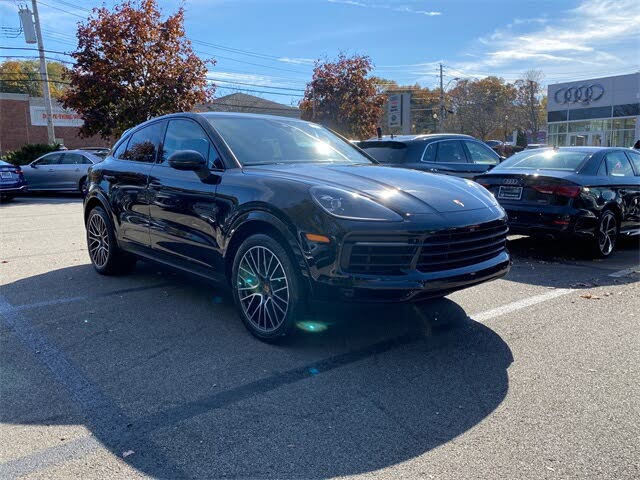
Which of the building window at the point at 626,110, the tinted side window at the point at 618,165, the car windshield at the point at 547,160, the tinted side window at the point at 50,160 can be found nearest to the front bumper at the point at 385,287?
the car windshield at the point at 547,160

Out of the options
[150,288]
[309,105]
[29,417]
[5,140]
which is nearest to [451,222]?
[29,417]

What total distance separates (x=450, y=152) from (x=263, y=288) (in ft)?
21.2

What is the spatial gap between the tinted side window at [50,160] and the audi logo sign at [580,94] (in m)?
42.9

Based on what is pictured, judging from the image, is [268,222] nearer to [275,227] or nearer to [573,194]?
[275,227]

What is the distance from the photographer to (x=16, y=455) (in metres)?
2.71

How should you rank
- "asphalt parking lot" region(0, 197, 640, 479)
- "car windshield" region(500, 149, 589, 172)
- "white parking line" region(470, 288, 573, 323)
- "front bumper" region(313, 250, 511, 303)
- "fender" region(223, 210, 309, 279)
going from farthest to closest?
"car windshield" region(500, 149, 589, 172) < "white parking line" region(470, 288, 573, 323) < "fender" region(223, 210, 309, 279) < "front bumper" region(313, 250, 511, 303) < "asphalt parking lot" region(0, 197, 640, 479)

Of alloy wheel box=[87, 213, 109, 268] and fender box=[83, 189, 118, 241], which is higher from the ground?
fender box=[83, 189, 118, 241]

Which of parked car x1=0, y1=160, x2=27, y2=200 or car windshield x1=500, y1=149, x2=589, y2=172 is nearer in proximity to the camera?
car windshield x1=500, y1=149, x2=589, y2=172

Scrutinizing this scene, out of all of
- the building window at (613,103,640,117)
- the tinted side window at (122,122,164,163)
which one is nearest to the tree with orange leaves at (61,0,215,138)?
the tinted side window at (122,122,164,163)

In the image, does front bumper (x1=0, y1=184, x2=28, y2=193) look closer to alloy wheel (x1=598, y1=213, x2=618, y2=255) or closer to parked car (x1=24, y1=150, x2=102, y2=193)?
parked car (x1=24, y1=150, x2=102, y2=193)

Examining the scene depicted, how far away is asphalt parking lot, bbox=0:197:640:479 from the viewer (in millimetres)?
2645

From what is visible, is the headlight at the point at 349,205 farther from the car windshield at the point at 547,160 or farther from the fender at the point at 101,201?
the car windshield at the point at 547,160

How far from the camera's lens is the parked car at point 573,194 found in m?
7.02

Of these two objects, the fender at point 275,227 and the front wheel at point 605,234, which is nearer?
the fender at point 275,227
